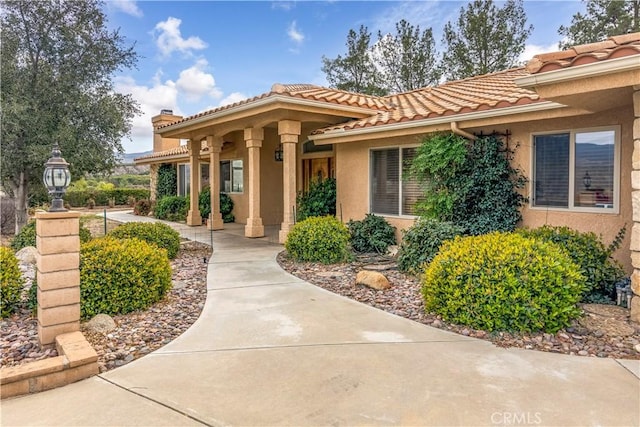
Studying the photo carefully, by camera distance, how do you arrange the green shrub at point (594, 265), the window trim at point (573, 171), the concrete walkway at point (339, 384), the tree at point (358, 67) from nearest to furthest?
1. the concrete walkway at point (339, 384)
2. the green shrub at point (594, 265)
3. the window trim at point (573, 171)
4. the tree at point (358, 67)

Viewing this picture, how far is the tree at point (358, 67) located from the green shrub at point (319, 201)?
14.3 meters

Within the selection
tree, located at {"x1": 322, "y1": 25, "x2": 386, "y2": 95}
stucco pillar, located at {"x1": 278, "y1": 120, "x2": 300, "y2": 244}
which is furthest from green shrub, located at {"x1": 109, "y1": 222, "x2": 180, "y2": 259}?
tree, located at {"x1": 322, "y1": 25, "x2": 386, "y2": 95}

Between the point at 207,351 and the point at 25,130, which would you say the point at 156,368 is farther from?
the point at 25,130

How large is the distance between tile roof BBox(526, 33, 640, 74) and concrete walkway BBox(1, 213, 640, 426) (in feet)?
10.2

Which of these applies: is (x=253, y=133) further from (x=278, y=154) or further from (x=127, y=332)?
(x=127, y=332)

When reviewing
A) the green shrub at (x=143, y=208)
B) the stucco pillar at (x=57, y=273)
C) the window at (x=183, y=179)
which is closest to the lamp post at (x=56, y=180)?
the stucco pillar at (x=57, y=273)

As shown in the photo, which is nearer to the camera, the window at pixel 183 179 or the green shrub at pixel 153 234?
the green shrub at pixel 153 234

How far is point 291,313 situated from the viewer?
5.15m

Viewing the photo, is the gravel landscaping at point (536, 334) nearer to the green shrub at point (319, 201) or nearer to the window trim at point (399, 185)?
the window trim at point (399, 185)

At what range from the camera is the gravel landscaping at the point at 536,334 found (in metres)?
4.02

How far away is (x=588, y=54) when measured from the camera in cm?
448

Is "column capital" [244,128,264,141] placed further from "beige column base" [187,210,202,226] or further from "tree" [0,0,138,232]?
"beige column base" [187,210,202,226]

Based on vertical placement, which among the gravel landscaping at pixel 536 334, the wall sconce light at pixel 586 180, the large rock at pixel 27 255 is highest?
the wall sconce light at pixel 586 180

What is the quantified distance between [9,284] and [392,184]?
24.4 ft
